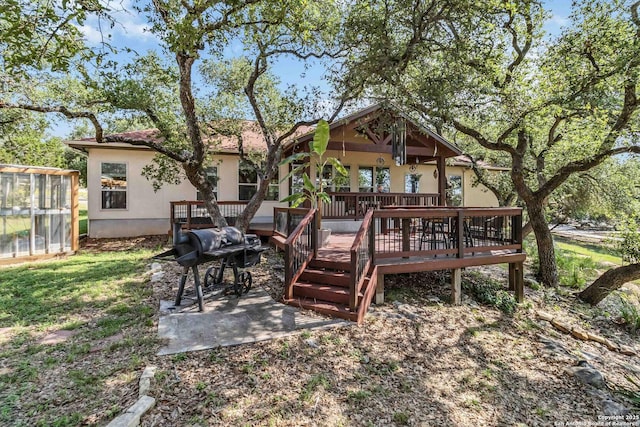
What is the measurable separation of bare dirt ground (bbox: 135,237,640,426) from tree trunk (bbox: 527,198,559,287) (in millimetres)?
3743

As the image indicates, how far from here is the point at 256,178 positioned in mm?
14719

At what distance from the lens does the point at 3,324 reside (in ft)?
16.6

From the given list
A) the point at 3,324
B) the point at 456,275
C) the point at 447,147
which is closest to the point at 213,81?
the point at 447,147

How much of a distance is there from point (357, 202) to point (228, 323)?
740 centimetres

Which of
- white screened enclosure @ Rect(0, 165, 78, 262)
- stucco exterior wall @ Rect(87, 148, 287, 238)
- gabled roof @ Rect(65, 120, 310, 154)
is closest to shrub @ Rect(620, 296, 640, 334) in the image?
gabled roof @ Rect(65, 120, 310, 154)

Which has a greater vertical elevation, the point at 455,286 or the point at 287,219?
the point at 287,219

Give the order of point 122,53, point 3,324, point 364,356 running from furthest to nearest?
1. point 122,53
2. point 3,324
3. point 364,356

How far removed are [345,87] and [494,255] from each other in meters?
Answer: 5.93

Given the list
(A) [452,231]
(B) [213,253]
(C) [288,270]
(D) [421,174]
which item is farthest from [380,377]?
(D) [421,174]

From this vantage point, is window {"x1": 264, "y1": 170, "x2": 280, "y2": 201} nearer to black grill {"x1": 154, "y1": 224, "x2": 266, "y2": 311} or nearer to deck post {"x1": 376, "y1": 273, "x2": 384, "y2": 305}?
black grill {"x1": 154, "y1": 224, "x2": 266, "y2": 311}

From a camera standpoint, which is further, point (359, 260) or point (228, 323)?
point (359, 260)

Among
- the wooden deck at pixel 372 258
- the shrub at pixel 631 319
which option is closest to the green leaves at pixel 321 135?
the wooden deck at pixel 372 258

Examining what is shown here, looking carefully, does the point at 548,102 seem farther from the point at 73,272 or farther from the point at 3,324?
the point at 73,272

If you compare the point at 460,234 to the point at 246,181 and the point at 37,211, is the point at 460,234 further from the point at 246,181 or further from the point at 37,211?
the point at 37,211
